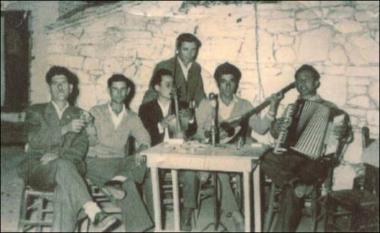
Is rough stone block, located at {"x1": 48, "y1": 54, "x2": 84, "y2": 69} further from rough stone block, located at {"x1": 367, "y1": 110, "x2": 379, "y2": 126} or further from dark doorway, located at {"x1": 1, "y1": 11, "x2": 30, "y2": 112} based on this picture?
rough stone block, located at {"x1": 367, "y1": 110, "x2": 379, "y2": 126}

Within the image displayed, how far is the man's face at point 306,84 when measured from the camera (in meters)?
6.55

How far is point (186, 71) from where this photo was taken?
23.8 feet

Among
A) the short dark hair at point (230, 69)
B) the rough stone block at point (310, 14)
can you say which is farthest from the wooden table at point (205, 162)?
the rough stone block at point (310, 14)

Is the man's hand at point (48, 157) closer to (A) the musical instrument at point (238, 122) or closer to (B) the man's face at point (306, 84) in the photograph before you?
(A) the musical instrument at point (238, 122)

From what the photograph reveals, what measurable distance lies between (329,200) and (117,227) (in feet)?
7.40

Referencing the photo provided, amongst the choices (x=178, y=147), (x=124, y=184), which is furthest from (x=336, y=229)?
(x=124, y=184)

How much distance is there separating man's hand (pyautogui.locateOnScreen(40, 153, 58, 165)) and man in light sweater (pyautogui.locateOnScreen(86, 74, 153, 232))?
422 millimetres

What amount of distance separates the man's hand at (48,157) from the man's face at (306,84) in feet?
9.64

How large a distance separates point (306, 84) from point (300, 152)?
903 millimetres

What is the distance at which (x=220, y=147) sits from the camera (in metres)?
5.68

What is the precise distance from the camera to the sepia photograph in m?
5.65

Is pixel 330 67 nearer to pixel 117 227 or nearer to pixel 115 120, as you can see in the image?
pixel 115 120

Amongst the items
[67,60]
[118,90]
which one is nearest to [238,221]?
[118,90]

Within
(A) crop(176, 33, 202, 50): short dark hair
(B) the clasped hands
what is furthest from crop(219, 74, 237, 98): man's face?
(A) crop(176, 33, 202, 50): short dark hair
